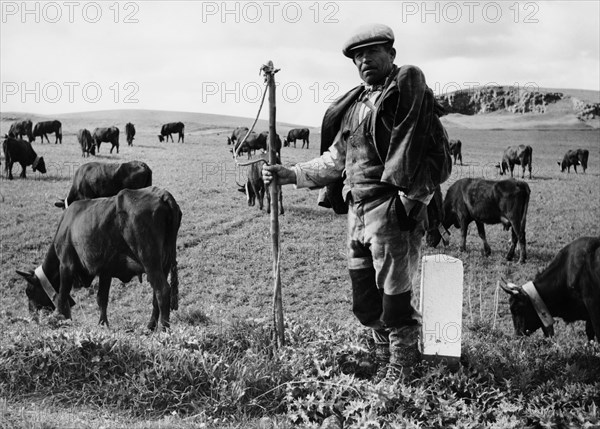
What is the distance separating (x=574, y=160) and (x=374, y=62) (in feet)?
93.6

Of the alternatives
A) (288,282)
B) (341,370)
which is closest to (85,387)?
(341,370)

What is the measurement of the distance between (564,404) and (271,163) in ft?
9.47

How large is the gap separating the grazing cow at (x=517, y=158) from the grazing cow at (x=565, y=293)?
19.8 meters

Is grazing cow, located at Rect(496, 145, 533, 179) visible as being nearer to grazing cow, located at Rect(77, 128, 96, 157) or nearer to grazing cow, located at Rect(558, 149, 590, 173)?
grazing cow, located at Rect(558, 149, 590, 173)

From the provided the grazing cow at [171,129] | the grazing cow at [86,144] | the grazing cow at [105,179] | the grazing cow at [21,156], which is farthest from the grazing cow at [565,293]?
the grazing cow at [171,129]

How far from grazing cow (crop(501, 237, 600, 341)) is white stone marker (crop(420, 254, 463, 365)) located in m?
2.98

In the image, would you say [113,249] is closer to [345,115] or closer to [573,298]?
[345,115]

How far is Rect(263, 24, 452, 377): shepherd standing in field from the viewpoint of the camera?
4.24 m

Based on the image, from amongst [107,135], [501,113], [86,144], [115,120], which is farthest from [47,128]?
[501,113]

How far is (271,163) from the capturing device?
4.94 m

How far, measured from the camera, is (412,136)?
13.8ft

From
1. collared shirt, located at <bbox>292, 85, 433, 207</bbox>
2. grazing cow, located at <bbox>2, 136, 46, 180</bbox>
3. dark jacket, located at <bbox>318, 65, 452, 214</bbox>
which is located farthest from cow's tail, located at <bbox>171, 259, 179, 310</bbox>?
grazing cow, located at <bbox>2, 136, 46, 180</bbox>

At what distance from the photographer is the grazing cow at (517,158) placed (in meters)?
26.8

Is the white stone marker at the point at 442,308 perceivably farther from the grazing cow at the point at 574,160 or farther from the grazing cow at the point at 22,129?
the grazing cow at the point at 22,129
